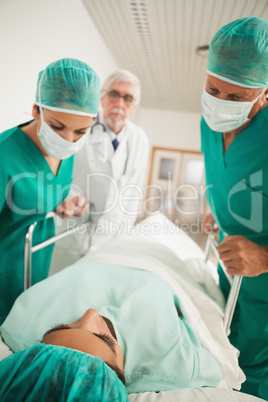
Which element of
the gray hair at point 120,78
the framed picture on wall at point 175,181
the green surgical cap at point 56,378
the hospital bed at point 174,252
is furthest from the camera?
the framed picture on wall at point 175,181

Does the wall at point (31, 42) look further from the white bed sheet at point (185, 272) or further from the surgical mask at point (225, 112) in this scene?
the white bed sheet at point (185, 272)

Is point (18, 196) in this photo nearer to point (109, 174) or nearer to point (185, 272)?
point (109, 174)

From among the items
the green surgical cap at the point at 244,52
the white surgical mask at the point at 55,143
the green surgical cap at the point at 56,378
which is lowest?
the green surgical cap at the point at 56,378

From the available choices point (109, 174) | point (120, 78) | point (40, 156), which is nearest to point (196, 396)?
point (40, 156)

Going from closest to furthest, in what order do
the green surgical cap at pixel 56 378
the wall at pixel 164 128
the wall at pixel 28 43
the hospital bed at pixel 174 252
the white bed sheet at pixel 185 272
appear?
the green surgical cap at pixel 56 378 < the hospital bed at pixel 174 252 < the wall at pixel 28 43 < the white bed sheet at pixel 185 272 < the wall at pixel 164 128

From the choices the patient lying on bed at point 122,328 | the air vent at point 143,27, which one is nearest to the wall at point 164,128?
the air vent at point 143,27

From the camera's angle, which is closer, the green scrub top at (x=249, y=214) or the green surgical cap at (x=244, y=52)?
the green surgical cap at (x=244, y=52)

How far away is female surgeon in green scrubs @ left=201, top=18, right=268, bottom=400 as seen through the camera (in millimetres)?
622

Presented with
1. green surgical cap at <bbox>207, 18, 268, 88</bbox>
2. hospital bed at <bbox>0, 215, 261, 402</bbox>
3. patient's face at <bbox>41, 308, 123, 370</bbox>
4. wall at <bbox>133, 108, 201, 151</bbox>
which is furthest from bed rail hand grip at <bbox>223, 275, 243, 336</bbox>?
wall at <bbox>133, 108, 201, 151</bbox>

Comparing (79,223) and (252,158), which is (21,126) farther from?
(252,158)

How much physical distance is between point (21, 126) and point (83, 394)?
30.1 inches

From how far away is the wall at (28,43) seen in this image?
64 centimetres

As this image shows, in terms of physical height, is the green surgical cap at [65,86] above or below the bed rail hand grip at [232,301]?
above

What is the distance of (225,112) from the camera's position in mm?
710
